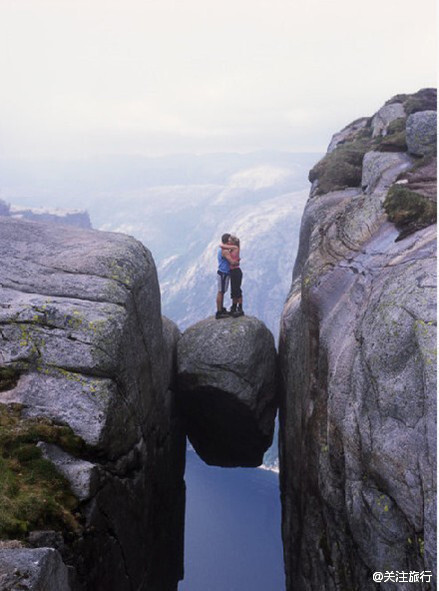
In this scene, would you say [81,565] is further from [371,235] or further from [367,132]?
[367,132]

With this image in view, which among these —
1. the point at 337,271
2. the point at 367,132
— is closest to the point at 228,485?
the point at 367,132

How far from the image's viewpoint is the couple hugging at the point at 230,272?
59.8ft

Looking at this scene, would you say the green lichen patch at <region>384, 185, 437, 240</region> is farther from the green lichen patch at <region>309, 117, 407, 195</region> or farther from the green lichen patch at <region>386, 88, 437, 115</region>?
the green lichen patch at <region>386, 88, 437, 115</region>

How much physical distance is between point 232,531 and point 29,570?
106 m

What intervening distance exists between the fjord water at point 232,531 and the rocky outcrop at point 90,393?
68.7 metres

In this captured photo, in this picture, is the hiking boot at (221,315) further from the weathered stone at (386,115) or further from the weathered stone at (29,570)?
the weathered stone at (386,115)

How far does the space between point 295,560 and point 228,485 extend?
107839 mm

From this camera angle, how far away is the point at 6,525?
7.41m

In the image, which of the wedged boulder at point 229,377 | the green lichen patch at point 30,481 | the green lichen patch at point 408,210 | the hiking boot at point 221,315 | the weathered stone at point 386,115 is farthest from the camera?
the weathered stone at point 386,115

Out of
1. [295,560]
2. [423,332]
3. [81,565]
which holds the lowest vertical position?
[295,560]

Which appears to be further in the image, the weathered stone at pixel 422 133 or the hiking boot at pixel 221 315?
the hiking boot at pixel 221 315

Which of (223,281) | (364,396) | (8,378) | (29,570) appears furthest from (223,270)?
(29,570)

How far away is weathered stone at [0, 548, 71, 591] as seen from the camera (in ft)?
19.3

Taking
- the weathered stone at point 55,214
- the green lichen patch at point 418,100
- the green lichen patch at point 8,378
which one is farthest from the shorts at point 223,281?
the weathered stone at point 55,214
